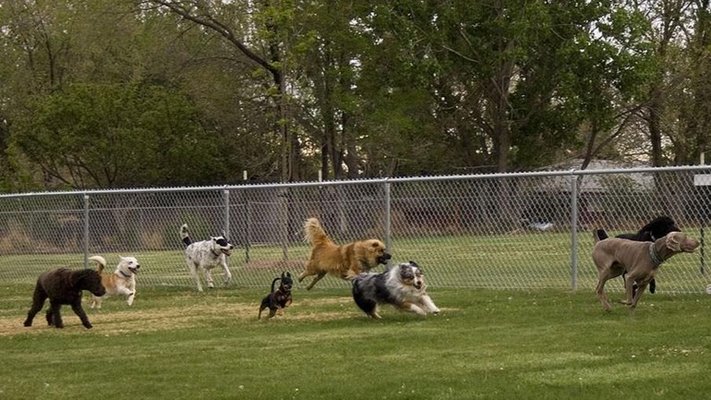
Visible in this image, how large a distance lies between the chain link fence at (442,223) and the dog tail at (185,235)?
1.06 feet

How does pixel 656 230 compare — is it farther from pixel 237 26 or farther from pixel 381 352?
pixel 237 26

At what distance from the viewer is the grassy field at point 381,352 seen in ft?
27.1

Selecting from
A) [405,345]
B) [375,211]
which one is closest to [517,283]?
[375,211]

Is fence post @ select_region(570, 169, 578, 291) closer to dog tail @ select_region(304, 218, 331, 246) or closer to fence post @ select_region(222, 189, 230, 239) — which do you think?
A: dog tail @ select_region(304, 218, 331, 246)

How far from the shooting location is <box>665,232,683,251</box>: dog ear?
1135 centimetres

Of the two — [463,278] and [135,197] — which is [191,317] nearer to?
[463,278]

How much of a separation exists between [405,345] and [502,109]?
106 ft

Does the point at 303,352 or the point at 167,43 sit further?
the point at 167,43

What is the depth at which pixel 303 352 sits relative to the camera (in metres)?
10.4

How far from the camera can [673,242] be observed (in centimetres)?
1135

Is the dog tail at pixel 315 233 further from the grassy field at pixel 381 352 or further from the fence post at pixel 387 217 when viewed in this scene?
the grassy field at pixel 381 352

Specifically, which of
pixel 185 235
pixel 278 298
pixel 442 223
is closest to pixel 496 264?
pixel 442 223

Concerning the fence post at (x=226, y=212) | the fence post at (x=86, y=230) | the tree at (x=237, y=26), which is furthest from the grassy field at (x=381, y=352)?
the tree at (x=237, y=26)

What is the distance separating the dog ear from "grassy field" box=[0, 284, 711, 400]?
72cm
